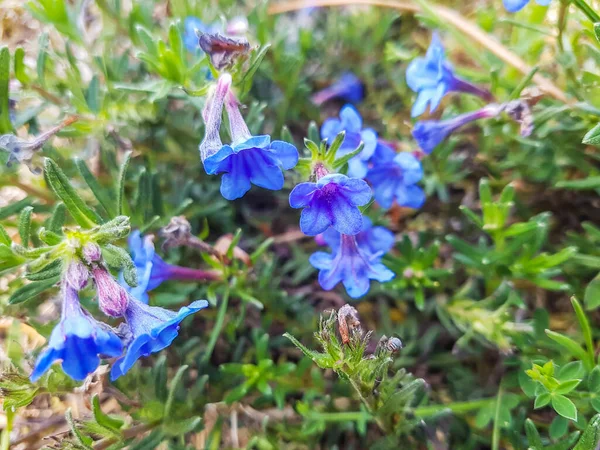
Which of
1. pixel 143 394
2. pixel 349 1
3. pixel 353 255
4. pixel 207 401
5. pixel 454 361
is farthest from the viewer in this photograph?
pixel 349 1

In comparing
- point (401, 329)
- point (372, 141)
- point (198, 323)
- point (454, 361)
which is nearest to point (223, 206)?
point (198, 323)

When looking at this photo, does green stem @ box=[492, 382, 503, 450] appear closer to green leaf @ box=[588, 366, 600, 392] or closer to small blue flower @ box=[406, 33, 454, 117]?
green leaf @ box=[588, 366, 600, 392]

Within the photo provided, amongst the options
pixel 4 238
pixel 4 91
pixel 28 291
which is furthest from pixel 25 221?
pixel 4 91

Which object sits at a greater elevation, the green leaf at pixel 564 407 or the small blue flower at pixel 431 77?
the small blue flower at pixel 431 77

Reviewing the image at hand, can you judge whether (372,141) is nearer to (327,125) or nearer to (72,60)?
(327,125)

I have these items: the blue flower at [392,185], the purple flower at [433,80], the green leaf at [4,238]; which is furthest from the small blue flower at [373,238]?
the green leaf at [4,238]

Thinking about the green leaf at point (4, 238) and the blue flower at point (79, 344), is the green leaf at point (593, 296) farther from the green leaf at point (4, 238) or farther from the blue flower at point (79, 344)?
the green leaf at point (4, 238)

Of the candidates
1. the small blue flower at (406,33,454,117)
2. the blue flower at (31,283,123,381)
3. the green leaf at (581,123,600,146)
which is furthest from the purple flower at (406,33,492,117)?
the blue flower at (31,283,123,381)
